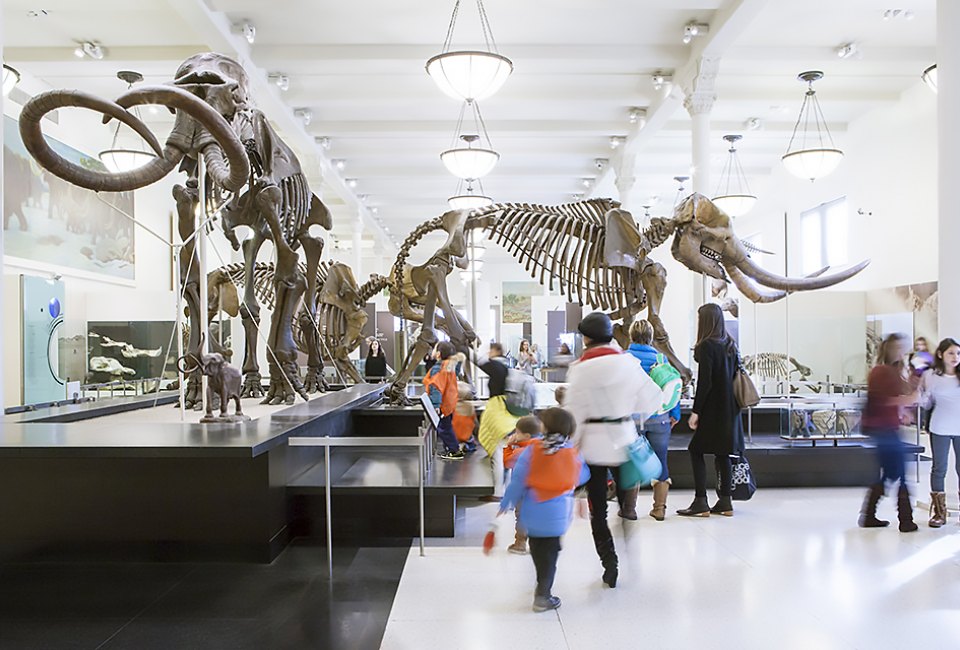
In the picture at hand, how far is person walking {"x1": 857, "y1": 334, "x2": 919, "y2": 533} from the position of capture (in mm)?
5090

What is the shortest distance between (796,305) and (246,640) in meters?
11.8

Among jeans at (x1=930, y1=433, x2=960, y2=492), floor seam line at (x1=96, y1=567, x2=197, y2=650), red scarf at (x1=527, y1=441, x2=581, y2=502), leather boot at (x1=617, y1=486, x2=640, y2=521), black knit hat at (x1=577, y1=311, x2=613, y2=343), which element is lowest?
floor seam line at (x1=96, y1=567, x2=197, y2=650)

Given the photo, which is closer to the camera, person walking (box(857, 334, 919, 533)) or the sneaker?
the sneaker

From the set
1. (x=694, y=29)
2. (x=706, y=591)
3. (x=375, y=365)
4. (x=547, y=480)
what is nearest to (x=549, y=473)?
(x=547, y=480)

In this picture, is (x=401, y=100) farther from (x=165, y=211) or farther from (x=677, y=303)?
(x=677, y=303)

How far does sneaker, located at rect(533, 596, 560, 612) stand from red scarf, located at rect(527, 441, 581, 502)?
Result: 22.6 inches

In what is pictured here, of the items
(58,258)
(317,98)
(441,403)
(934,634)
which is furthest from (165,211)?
(934,634)

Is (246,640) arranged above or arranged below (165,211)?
below

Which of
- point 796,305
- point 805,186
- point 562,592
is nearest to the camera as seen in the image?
point 562,592

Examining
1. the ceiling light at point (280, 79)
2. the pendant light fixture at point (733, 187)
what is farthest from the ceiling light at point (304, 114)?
the pendant light fixture at point (733, 187)

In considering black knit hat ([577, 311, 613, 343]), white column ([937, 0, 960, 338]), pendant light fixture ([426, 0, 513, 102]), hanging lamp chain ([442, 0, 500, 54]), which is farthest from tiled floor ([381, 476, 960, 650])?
hanging lamp chain ([442, 0, 500, 54])

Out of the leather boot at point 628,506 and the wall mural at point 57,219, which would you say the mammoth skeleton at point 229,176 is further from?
Result: the wall mural at point 57,219

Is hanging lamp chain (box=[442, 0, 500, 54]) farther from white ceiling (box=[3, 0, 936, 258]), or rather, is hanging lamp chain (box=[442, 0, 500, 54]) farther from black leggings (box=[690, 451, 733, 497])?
black leggings (box=[690, 451, 733, 497])

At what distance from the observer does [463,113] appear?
13.1 m
